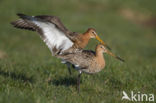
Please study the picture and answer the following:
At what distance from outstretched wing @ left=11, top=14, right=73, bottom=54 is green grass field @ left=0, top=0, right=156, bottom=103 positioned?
0.99 m

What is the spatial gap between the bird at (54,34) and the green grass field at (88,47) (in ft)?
2.97

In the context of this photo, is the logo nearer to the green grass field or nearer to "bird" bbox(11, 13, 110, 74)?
the green grass field

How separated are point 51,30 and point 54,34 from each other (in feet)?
0.50

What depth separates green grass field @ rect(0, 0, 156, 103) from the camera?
7.34 m

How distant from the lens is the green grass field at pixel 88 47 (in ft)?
24.1

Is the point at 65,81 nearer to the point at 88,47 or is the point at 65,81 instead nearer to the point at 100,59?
the point at 100,59

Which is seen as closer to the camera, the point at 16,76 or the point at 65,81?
the point at 16,76

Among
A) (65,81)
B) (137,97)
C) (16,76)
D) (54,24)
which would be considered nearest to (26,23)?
(54,24)

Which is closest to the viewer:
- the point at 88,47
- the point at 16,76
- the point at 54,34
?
the point at 54,34

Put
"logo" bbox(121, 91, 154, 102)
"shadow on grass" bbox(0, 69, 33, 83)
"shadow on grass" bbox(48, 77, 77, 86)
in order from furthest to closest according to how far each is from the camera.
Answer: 1. "shadow on grass" bbox(48, 77, 77, 86)
2. "shadow on grass" bbox(0, 69, 33, 83)
3. "logo" bbox(121, 91, 154, 102)

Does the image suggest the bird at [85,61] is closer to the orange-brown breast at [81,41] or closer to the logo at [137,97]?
the orange-brown breast at [81,41]

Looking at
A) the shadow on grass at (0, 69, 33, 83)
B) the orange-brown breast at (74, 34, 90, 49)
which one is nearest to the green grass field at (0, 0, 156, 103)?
the shadow on grass at (0, 69, 33, 83)

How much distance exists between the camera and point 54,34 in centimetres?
848

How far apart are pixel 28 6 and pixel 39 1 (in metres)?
1.62
